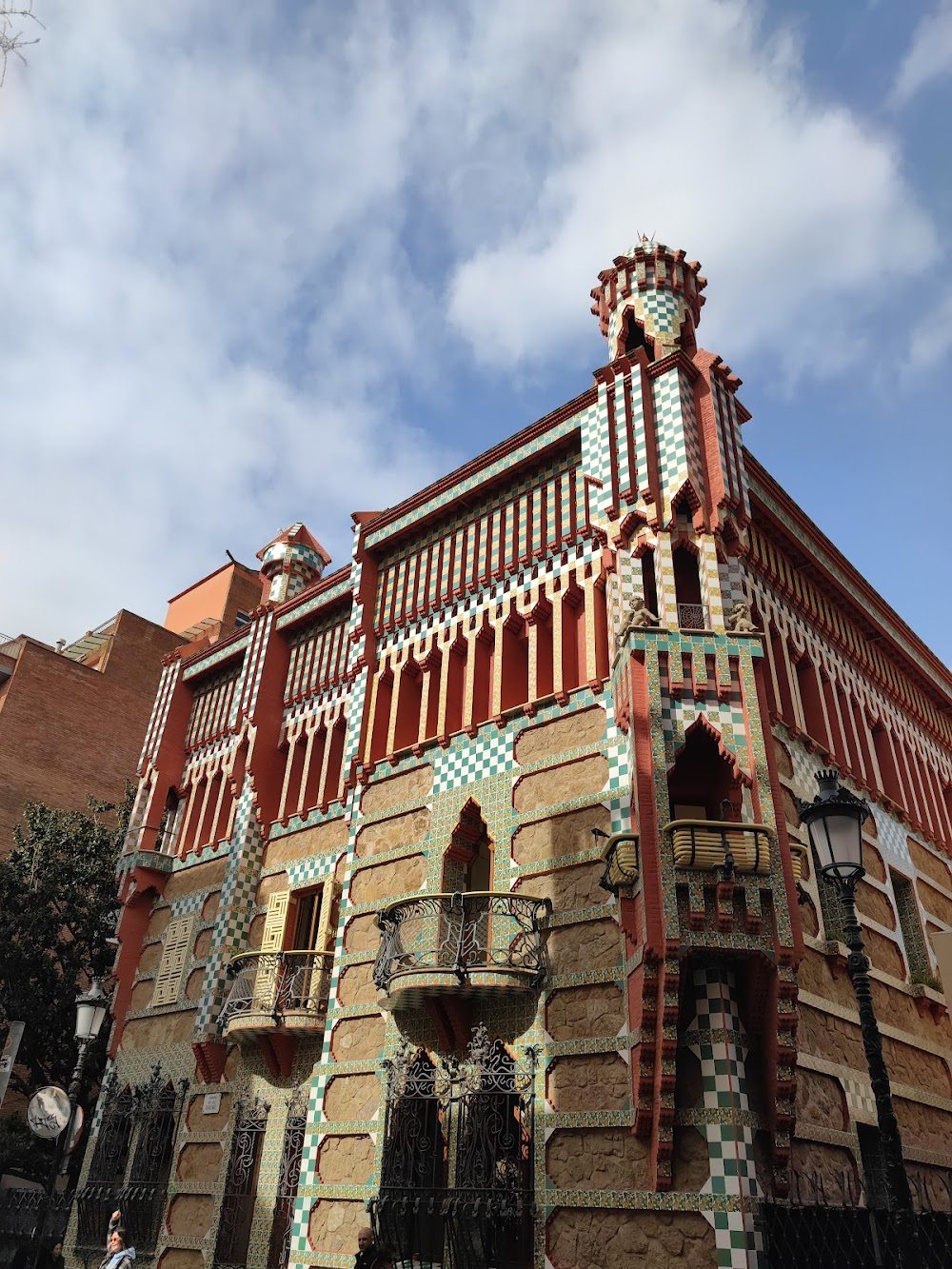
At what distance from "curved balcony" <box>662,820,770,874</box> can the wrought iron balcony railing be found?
7.47 feet

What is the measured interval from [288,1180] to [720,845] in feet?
25.0

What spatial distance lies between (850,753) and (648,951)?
6754 millimetres

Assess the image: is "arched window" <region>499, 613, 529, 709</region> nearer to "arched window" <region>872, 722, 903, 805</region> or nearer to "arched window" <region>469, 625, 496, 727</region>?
"arched window" <region>469, 625, 496, 727</region>

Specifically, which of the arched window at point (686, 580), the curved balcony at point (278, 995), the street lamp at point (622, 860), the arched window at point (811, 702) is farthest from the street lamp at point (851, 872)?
the curved balcony at point (278, 995)

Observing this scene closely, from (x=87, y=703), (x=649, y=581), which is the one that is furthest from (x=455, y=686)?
(x=87, y=703)

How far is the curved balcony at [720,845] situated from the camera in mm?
9227

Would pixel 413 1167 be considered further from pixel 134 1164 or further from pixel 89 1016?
pixel 134 1164

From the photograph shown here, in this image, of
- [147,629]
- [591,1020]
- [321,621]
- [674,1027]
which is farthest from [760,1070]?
[147,629]

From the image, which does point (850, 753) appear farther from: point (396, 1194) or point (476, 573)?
point (396, 1194)

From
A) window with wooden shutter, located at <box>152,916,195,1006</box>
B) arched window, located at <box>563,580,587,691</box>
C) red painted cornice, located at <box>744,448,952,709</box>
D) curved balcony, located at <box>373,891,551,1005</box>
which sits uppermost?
red painted cornice, located at <box>744,448,952,709</box>

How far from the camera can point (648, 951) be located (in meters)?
9.02

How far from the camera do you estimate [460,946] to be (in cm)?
1085

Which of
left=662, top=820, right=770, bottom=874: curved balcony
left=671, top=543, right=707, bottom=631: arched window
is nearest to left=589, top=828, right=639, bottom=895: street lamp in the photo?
left=662, top=820, right=770, bottom=874: curved balcony

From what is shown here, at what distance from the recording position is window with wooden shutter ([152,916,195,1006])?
1623cm
